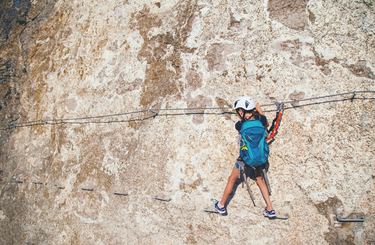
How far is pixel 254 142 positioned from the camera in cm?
288

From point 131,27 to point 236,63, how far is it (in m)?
2.47

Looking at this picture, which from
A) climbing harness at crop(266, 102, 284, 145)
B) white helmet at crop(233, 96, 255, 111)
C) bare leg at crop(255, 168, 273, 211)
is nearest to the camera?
white helmet at crop(233, 96, 255, 111)

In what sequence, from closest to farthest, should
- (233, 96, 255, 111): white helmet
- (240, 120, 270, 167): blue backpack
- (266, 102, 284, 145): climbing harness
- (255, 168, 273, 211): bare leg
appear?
1. (240, 120, 270, 167): blue backpack
2. (233, 96, 255, 111): white helmet
3. (255, 168, 273, 211): bare leg
4. (266, 102, 284, 145): climbing harness

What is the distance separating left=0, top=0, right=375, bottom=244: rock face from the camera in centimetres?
314

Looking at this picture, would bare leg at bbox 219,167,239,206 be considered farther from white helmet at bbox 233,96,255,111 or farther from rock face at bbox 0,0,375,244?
white helmet at bbox 233,96,255,111

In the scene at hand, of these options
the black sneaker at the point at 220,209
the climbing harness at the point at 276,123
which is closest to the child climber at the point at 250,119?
the black sneaker at the point at 220,209

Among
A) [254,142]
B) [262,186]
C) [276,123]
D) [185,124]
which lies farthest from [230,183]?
[185,124]

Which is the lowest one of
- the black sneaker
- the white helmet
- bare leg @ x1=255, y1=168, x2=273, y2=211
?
the black sneaker

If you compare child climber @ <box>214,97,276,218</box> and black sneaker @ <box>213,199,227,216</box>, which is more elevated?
child climber @ <box>214,97,276,218</box>

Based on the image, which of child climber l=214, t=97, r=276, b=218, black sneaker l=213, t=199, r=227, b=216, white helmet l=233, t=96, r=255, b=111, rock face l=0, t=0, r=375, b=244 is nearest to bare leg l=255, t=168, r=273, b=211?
child climber l=214, t=97, r=276, b=218

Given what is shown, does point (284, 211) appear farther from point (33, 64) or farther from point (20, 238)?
point (33, 64)

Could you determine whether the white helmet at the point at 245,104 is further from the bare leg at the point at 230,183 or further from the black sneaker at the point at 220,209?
the black sneaker at the point at 220,209

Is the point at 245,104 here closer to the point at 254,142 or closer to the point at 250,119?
the point at 250,119

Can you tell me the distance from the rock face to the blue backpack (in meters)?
0.65
